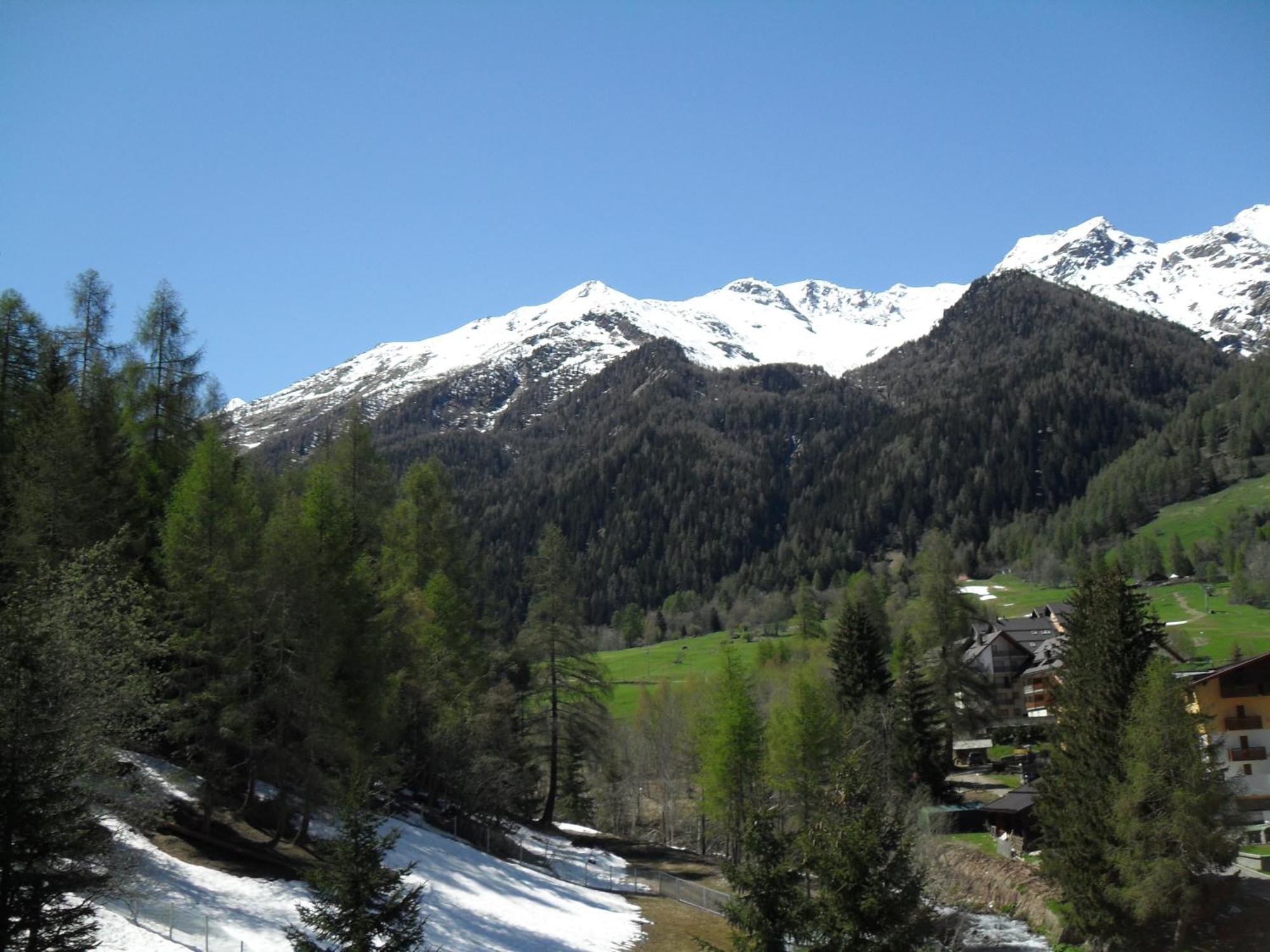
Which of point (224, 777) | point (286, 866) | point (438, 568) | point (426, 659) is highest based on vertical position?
point (438, 568)

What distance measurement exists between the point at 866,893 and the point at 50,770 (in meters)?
17.3

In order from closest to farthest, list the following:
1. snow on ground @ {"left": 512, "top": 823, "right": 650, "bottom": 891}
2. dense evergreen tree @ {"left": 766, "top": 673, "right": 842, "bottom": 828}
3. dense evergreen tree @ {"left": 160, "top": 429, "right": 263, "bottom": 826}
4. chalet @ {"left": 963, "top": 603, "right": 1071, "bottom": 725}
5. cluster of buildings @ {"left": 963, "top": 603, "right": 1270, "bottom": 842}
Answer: dense evergreen tree @ {"left": 160, "top": 429, "right": 263, "bottom": 826}, snow on ground @ {"left": 512, "top": 823, "right": 650, "bottom": 891}, cluster of buildings @ {"left": 963, "top": 603, "right": 1270, "bottom": 842}, dense evergreen tree @ {"left": 766, "top": 673, "right": 842, "bottom": 828}, chalet @ {"left": 963, "top": 603, "right": 1071, "bottom": 725}

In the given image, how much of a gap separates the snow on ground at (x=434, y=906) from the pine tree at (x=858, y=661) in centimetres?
2564

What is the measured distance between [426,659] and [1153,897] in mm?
31040

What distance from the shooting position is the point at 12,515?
102 ft

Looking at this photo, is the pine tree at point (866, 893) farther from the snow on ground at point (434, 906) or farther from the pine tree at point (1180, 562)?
the pine tree at point (1180, 562)

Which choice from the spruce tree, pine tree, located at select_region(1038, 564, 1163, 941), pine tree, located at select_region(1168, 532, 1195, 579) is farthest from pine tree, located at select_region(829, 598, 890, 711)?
pine tree, located at select_region(1168, 532, 1195, 579)

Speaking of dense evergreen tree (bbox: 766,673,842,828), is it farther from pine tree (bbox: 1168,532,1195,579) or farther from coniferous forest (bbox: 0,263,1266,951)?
pine tree (bbox: 1168,532,1195,579)

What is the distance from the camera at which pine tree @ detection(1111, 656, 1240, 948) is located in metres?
36.2

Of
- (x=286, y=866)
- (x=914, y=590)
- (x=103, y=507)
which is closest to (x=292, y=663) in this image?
(x=286, y=866)

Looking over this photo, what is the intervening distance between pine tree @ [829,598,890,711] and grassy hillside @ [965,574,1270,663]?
30974mm

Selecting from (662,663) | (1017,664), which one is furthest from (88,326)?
(662,663)

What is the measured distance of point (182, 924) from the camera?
2608cm

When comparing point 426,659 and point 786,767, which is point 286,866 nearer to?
point 426,659
